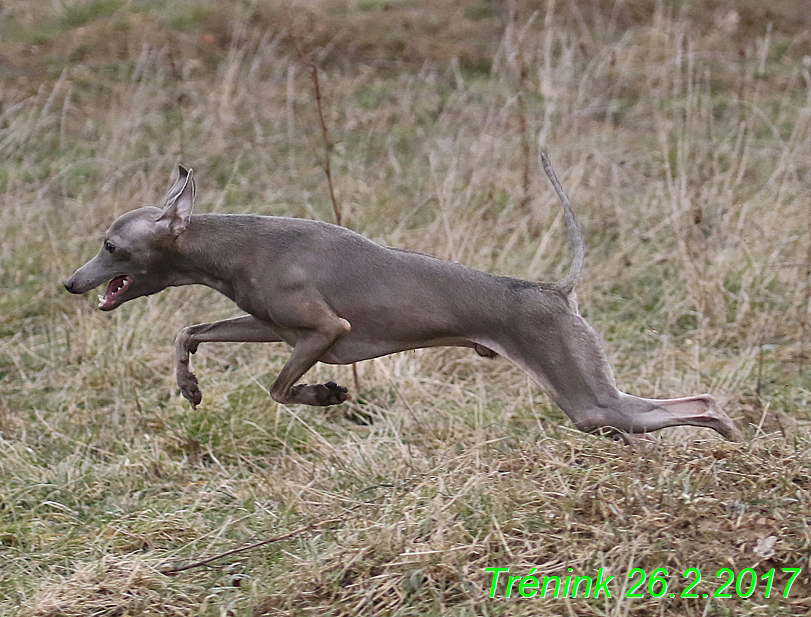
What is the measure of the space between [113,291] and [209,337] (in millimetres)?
382

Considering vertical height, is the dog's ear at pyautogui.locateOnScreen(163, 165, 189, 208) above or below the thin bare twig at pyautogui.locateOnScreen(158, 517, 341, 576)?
above

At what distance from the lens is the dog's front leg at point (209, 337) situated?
14.3 ft

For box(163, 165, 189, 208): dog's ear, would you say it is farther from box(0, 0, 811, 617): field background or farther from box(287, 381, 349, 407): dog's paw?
box(0, 0, 811, 617): field background

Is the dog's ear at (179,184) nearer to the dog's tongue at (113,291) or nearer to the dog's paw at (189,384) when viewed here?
the dog's tongue at (113,291)

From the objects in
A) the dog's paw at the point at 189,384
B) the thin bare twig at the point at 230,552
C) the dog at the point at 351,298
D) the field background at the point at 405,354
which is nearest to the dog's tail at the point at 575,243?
the dog at the point at 351,298

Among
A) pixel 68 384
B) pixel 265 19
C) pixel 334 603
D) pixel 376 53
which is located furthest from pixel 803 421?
pixel 265 19

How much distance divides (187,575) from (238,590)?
24cm

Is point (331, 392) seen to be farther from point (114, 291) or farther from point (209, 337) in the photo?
point (114, 291)

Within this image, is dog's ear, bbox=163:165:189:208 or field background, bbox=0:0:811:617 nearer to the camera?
field background, bbox=0:0:811:617

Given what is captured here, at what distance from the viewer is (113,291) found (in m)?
4.30

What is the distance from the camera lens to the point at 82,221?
7406mm

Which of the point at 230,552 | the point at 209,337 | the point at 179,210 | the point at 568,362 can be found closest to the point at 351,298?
the point at 209,337

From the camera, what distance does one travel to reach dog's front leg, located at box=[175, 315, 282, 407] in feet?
14.3

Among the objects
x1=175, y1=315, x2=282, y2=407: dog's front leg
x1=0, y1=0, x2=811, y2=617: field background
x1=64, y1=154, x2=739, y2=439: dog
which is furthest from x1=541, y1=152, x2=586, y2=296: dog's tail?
x1=175, y1=315, x2=282, y2=407: dog's front leg
